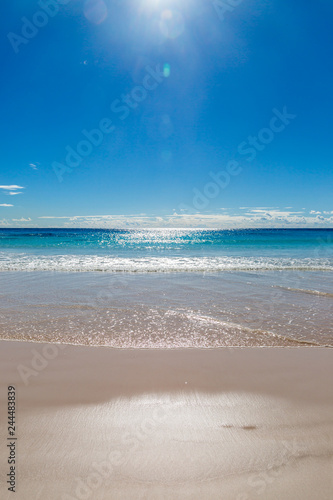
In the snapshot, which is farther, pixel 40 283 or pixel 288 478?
pixel 40 283

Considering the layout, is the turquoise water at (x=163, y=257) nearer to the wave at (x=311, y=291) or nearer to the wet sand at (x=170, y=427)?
the wave at (x=311, y=291)

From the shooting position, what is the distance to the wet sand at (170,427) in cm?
263

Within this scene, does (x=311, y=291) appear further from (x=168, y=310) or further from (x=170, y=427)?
(x=170, y=427)

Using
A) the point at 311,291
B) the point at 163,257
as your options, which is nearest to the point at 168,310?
the point at 311,291

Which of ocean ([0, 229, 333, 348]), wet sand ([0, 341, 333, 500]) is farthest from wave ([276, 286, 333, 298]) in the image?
wet sand ([0, 341, 333, 500])

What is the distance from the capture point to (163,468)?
9.12 ft

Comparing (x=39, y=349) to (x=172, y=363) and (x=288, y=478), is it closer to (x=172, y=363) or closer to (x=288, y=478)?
(x=172, y=363)

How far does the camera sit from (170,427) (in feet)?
11.0

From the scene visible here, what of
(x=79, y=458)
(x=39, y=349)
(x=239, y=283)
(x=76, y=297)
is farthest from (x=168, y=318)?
(x=239, y=283)

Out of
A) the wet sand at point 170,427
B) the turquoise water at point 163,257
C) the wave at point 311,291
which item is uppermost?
the turquoise water at point 163,257

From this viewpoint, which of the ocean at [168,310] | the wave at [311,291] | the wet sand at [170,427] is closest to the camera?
the wet sand at [170,427]

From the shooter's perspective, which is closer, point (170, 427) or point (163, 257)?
point (170, 427)

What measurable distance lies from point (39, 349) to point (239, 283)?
9667 millimetres

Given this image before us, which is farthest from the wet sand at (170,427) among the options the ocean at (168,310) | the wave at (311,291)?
the wave at (311,291)
